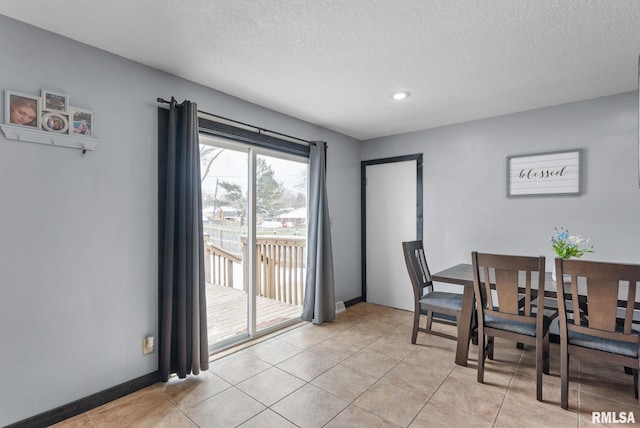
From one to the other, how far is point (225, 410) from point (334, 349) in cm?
119

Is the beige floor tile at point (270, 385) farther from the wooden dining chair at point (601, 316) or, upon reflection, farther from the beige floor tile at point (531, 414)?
the wooden dining chair at point (601, 316)

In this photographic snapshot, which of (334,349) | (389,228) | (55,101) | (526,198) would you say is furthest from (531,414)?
(55,101)

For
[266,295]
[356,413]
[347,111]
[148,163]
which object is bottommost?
[356,413]

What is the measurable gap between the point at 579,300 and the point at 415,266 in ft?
4.56

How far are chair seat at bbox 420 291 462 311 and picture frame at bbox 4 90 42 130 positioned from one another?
10.9 ft

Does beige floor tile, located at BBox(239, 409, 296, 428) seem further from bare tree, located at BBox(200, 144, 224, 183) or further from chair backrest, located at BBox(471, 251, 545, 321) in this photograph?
bare tree, located at BBox(200, 144, 224, 183)

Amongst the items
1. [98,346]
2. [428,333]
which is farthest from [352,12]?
[428,333]

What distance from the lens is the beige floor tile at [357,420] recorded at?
186cm

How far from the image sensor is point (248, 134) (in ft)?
9.92

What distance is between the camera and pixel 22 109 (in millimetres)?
1776

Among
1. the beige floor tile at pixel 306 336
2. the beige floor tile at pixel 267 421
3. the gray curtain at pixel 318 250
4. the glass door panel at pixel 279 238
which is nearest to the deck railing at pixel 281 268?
the glass door panel at pixel 279 238

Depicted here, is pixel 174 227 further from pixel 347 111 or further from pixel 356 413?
pixel 347 111

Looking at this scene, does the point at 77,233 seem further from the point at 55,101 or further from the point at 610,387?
the point at 610,387

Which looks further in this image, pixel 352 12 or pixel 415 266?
pixel 415 266
